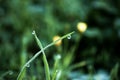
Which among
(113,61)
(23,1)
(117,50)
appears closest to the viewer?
(113,61)

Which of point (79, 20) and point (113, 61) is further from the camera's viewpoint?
point (79, 20)

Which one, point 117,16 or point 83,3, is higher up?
point 83,3

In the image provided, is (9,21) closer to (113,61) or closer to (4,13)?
(4,13)

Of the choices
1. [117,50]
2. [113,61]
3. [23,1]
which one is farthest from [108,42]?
[23,1]

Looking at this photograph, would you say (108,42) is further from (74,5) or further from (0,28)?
(0,28)

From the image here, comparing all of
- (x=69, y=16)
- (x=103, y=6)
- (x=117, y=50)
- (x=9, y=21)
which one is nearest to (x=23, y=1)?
(x=9, y=21)

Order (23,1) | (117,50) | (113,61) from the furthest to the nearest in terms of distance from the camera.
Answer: (23,1), (117,50), (113,61)

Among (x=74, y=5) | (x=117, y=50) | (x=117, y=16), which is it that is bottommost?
(x=117, y=50)
